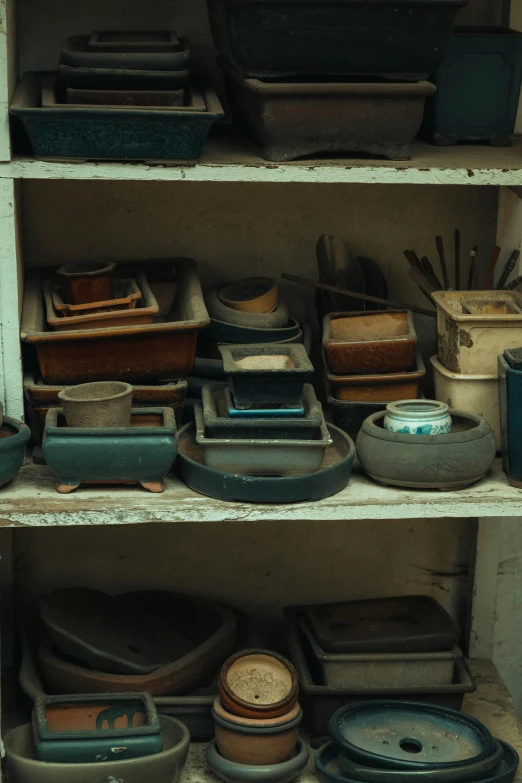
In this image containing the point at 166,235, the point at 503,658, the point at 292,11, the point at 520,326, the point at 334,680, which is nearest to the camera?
the point at 292,11

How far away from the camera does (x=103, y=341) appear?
8.45 feet

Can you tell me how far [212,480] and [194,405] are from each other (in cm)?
32

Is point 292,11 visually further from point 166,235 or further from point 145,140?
point 166,235

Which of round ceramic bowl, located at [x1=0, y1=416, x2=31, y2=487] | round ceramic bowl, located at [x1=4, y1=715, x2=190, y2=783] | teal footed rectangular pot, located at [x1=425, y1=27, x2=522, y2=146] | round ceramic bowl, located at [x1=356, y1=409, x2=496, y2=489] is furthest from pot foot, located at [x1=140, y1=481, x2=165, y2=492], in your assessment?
teal footed rectangular pot, located at [x1=425, y1=27, x2=522, y2=146]

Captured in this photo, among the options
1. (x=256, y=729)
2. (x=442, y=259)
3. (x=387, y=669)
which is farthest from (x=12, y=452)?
(x=442, y=259)

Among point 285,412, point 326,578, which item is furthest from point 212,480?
point 326,578

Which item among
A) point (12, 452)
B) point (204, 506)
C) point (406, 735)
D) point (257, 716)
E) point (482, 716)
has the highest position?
point (12, 452)

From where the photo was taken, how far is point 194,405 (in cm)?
274

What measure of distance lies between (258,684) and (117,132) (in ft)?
3.92

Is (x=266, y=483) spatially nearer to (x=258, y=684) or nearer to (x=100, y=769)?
(x=258, y=684)

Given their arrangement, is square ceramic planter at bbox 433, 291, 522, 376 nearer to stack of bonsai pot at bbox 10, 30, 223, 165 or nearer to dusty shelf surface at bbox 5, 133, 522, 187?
dusty shelf surface at bbox 5, 133, 522, 187

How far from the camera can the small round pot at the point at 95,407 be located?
2434mm

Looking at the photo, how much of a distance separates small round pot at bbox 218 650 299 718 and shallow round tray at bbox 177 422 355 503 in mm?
439

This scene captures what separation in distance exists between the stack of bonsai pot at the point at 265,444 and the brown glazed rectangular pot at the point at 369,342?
0.61 ft
